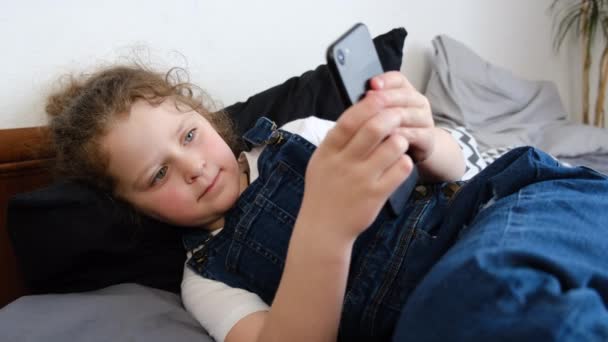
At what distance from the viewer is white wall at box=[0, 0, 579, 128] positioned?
846 millimetres

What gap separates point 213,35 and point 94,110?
0.37 m

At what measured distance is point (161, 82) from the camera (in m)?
0.85

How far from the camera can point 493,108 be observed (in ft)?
4.55

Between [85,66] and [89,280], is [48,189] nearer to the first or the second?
[89,280]

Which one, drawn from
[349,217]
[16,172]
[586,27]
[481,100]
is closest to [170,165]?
[16,172]

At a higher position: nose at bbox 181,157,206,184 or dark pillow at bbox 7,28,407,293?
nose at bbox 181,157,206,184

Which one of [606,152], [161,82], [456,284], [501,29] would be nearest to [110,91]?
[161,82]

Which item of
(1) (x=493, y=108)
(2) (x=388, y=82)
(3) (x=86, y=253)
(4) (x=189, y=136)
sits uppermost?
(2) (x=388, y=82)

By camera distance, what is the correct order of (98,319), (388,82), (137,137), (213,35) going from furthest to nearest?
1. (213,35)
2. (137,137)
3. (98,319)
4. (388,82)

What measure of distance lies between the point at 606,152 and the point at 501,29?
1.91ft

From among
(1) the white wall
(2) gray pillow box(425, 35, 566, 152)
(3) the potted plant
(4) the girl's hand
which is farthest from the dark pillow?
(3) the potted plant

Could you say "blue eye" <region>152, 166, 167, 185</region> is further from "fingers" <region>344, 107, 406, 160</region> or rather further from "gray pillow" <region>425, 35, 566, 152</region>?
"gray pillow" <region>425, 35, 566, 152</region>

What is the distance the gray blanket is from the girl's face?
2.51ft

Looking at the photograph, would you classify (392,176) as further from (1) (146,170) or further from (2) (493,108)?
(2) (493,108)
